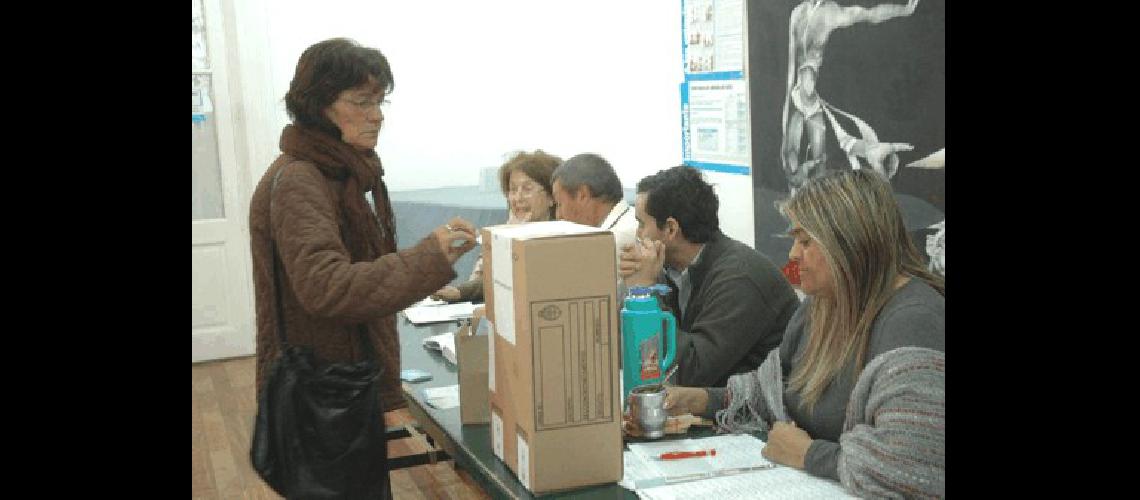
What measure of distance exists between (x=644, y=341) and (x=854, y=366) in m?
0.41

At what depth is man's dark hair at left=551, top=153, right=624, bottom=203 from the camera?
339 centimetres

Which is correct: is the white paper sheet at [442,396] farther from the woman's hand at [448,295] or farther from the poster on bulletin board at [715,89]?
the poster on bulletin board at [715,89]

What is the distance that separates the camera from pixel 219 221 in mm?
5664

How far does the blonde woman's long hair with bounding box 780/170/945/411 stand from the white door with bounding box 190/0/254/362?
4.41 m

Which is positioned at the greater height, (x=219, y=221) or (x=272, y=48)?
(x=272, y=48)

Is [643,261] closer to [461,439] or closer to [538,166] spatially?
[461,439]

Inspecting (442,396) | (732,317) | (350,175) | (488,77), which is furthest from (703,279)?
(488,77)

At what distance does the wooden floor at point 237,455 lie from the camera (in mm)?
3770

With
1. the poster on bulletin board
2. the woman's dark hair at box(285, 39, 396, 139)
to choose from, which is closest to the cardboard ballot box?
the woman's dark hair at box(285, 39, 396, 139)

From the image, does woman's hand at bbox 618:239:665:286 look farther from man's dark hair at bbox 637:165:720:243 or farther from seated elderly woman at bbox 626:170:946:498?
seated elderly woman at bbox 626:170:946:498
